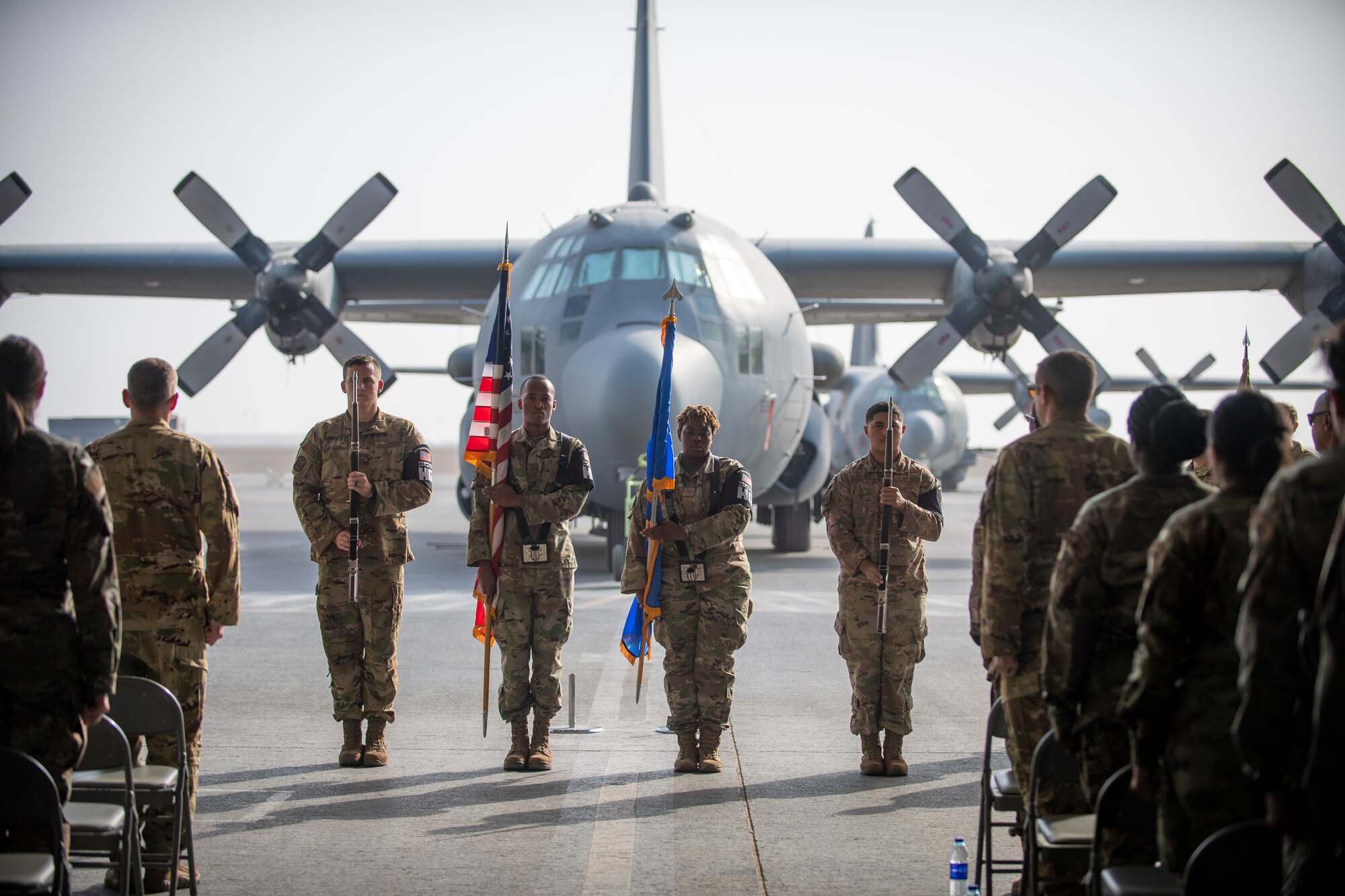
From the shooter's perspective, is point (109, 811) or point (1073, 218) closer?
point (109, 811)

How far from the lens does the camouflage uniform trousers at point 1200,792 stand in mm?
2863

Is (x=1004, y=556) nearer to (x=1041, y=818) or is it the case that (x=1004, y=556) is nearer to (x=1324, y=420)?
(x=1041, y=818)

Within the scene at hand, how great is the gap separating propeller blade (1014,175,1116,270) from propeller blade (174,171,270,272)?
9.83 metres

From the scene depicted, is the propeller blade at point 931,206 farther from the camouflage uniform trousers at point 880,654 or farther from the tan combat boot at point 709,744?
the tan combat boot at point 709,744

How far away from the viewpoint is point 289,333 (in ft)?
55.0

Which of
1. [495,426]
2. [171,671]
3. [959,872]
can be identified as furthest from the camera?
[495,426]

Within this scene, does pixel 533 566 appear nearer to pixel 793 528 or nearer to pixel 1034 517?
pixel 1034 517

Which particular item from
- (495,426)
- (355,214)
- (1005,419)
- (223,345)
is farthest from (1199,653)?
(1005,419)

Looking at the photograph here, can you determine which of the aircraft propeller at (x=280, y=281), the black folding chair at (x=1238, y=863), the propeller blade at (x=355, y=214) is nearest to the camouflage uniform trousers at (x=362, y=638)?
the black folding chair at (x=1238, y=863)

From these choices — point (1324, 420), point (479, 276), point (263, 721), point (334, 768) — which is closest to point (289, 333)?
point (479, 276)

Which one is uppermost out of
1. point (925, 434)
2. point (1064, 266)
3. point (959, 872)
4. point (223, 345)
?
point (1064, 266)

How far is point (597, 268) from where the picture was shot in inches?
497

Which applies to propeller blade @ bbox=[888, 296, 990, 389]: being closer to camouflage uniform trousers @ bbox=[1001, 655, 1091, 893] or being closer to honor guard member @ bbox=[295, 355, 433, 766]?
honor guard member @ bbox=[295, 355, 433, 766]

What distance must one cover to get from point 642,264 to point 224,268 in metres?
8.90
